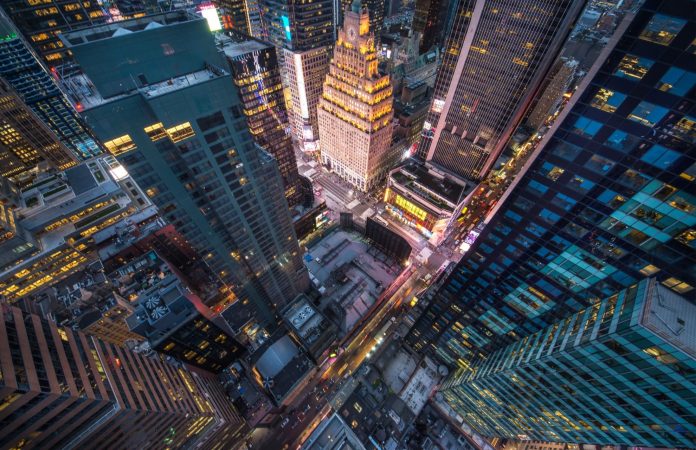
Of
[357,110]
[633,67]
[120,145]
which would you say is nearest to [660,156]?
[633,67]

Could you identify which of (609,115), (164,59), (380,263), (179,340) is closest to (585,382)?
(609,115)

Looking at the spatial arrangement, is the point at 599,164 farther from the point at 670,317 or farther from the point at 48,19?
the point at 48,19

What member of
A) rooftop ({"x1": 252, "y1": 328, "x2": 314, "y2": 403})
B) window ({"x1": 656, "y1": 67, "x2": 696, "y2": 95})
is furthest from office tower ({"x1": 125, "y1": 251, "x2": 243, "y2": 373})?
window ({"x1": 656, "y1": 67, "x2": 696, "y2": 95})

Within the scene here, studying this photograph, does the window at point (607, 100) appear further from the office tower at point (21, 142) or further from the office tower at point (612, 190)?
the office tower at point (21, 142)

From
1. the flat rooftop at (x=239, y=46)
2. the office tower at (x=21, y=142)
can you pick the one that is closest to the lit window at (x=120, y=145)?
the flat rooftop at (x=239, y=46)

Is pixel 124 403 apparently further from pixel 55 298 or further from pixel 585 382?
pixel 585 382

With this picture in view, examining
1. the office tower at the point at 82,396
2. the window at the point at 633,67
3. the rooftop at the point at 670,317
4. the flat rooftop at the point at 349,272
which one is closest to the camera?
the window at the point at 633,67
